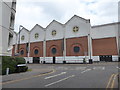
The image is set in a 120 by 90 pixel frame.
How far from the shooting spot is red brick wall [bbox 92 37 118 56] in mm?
34469

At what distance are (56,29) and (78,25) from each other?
7.97 meters

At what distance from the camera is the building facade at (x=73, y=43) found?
34250 mm

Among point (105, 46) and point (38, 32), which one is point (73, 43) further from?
point (38, 32)

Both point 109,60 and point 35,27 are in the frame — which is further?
point 35,27

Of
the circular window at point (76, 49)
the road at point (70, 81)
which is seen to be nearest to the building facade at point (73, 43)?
the circular window at point (76, 49)

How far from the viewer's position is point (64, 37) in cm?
3747

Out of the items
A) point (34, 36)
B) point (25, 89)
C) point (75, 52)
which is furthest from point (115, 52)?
point (25, 89)

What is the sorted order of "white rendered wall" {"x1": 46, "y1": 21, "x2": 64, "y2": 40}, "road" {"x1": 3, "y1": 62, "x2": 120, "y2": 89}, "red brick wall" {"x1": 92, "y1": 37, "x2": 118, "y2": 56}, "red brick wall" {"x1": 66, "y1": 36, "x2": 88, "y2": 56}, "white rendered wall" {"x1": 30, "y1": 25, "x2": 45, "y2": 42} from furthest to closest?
"white rendered wall" {"x1": 30, "y1": 25, "x2": 45, "y2": 42} < "white rendered wall" {"x1": 46, "y1": 21, "x2": 64, "y2": 40} < "red brick wall" {"x1": 92, "y1": 37, "x2": 118, "y2": 56} < "red brick wall" {"x1": 66, "y1": 36, "x2": 88, "y2": 56} < "road" {"x1": 3, "y1": 62, "x2": 120, "y2": 89}

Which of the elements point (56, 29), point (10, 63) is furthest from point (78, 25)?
point (10, 63)

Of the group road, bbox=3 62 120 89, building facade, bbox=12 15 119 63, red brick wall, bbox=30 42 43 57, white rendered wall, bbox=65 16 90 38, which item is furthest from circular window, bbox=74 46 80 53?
road, bbox=3 62 120 89

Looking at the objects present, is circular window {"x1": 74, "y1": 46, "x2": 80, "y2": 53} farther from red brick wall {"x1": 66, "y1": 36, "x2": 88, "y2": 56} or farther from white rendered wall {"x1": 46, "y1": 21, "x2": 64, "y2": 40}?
white rendered wall {"x1": 46, "y1": 21, "x2": 64, "y2": 40}

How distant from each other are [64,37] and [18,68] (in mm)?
24835

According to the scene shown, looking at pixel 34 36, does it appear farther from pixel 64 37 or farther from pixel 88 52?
pixel 88 52

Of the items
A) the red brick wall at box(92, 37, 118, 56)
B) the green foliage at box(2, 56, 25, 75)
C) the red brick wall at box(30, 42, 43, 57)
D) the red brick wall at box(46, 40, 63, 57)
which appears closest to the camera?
the green foliage at box(2, 56, 25, 75)
